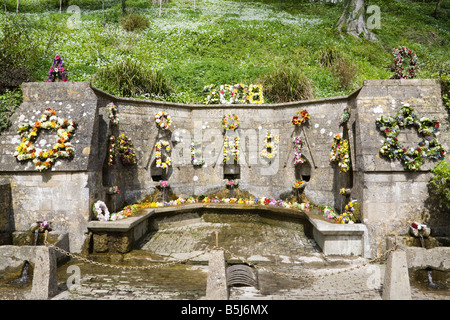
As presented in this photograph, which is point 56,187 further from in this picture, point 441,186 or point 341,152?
point 441,186

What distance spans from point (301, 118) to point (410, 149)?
9.95 ft

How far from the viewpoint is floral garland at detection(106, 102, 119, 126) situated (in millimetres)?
7086

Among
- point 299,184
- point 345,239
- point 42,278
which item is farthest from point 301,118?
point 42,278

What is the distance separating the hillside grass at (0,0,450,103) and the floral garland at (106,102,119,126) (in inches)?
128

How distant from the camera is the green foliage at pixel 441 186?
5484mm

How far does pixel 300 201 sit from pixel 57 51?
1289 cm

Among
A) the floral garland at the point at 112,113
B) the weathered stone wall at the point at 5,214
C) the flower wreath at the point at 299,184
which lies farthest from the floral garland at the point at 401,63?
the weathered stone wall at the point at 5,214

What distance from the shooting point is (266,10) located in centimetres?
2470

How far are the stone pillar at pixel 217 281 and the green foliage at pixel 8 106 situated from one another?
530 cm

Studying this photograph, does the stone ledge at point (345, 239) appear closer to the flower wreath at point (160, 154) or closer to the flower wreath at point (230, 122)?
the flower wreath at point (230, 122)

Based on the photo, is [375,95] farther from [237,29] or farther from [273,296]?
[237,29]

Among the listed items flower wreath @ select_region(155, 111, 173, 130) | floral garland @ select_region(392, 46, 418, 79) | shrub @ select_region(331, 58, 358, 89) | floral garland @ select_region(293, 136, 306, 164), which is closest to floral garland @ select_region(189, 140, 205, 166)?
flower wreath @ select_region(155, 111, 173, 130)

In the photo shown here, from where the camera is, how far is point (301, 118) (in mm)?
8383

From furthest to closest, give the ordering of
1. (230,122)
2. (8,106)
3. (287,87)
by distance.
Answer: (287,87), (230,122), (8,106)
